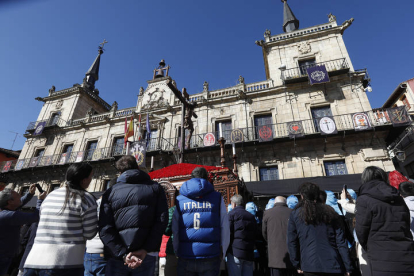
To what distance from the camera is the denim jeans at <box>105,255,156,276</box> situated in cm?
182

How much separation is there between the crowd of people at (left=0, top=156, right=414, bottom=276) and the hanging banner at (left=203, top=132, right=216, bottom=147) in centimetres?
940

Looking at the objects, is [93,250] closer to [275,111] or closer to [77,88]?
[275,111]

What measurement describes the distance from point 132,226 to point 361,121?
12.4 metres

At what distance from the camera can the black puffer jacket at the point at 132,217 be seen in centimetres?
179

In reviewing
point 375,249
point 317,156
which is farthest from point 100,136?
point 375,249

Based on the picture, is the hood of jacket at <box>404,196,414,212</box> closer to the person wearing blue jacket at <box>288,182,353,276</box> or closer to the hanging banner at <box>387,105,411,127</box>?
the person wearing blue jacket at <box>288,182,353,276</box>

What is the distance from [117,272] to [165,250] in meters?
1.18

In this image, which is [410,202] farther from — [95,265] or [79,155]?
[79,155]

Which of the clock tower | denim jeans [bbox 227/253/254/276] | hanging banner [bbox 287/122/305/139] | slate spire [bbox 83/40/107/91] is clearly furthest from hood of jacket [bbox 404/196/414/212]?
slate spire [bbox 83/40/107/91]

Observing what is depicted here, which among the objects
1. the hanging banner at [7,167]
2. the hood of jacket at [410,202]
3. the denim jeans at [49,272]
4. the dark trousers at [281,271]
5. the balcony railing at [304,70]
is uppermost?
the balcony railing at [304,70]

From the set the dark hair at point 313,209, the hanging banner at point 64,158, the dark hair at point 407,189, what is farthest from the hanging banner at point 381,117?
the hanging banner at point 64,158

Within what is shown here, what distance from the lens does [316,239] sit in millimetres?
2258

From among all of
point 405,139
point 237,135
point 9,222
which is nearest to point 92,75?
point 237,135

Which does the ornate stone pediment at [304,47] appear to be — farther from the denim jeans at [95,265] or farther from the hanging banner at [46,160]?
the hanging banner at [46,160]
